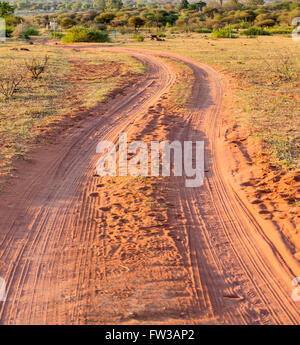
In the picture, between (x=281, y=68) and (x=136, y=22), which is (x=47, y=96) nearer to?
(x=281, y=68)

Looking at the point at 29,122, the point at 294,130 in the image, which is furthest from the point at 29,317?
the point at 294,130

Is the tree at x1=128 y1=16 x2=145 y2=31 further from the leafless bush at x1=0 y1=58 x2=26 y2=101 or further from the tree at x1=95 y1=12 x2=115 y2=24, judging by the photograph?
the leafless bush at x1=0 y1=58 x2=26 y2=101

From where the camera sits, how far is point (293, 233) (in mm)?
5773

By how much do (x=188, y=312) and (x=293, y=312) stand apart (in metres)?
1.21

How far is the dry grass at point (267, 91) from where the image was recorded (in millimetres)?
9234

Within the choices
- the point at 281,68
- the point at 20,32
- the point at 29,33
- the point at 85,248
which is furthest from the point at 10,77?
the point at 29,33

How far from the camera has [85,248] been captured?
211 inches

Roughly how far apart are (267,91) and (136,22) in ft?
110

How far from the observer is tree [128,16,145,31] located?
1720 inches

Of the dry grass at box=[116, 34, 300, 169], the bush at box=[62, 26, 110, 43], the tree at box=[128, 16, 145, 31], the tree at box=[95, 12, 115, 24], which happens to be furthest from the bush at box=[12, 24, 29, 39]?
the dry grass at box=[116, 34, 300, 169]

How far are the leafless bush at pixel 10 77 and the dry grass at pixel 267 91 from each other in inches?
307

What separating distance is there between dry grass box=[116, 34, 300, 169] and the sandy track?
1.59 metres

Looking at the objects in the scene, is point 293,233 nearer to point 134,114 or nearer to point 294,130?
point 294,130

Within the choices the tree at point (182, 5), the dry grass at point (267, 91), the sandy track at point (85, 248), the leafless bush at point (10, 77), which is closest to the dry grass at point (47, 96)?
the leafless bush at point (10, 77)
